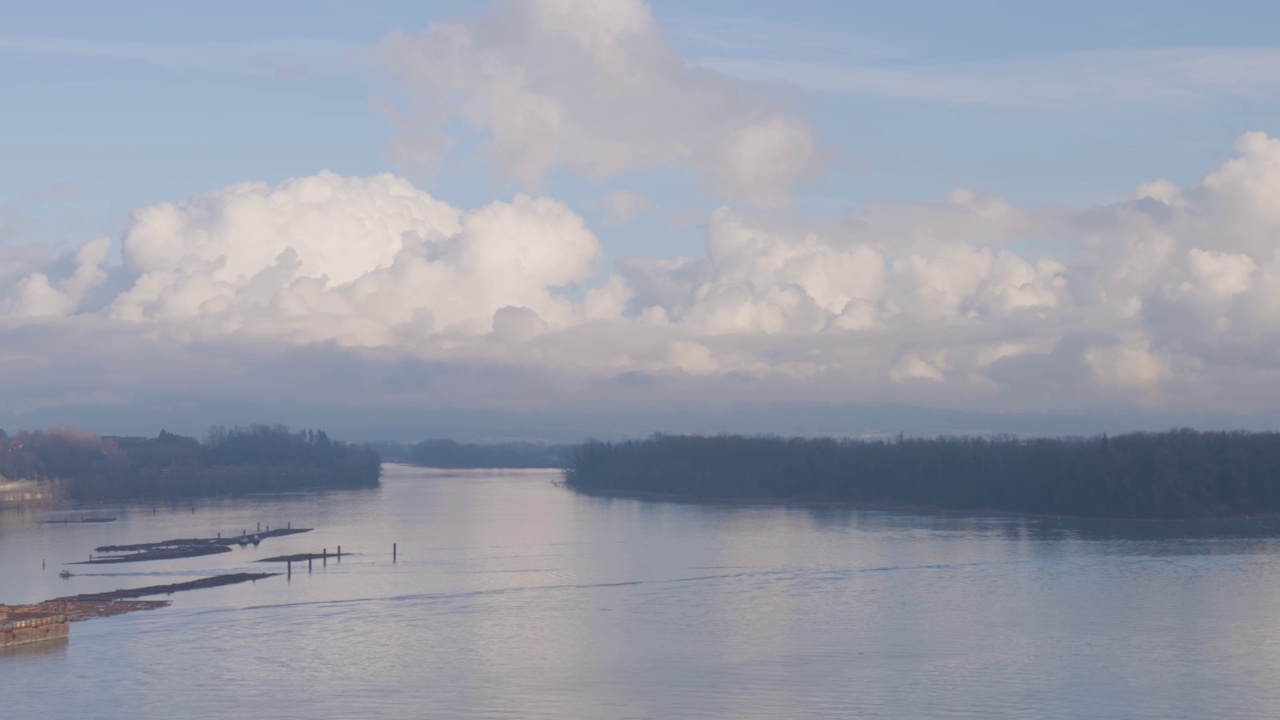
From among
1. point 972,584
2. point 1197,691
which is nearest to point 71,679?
point 1197,691

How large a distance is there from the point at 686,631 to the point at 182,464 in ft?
293

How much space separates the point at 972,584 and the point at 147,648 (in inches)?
818

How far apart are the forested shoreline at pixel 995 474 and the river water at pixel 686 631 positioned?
31.1 feet

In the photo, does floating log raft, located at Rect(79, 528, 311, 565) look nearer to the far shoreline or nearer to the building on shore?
the building on shore

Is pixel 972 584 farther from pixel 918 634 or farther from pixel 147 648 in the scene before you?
pixel 147 648

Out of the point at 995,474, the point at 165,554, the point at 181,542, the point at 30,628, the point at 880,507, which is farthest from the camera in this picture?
the point at 880,507

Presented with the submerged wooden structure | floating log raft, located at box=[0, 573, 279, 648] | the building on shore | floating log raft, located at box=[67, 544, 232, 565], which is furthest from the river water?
the building on shore

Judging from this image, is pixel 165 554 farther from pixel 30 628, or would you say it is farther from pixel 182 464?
→ pixel 182 464

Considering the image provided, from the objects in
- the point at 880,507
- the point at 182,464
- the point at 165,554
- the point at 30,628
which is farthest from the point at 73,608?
the point at 182,464

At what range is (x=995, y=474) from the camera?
67500 millimetres

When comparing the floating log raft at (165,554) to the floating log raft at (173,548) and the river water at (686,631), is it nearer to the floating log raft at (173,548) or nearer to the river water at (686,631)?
the floating log raft at (173,548)

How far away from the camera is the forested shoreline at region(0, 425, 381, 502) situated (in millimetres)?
86875

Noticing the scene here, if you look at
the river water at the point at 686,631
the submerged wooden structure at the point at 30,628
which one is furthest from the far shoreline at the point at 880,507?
the submerged wooden structure at the point at 30,628

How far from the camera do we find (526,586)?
34312mm
